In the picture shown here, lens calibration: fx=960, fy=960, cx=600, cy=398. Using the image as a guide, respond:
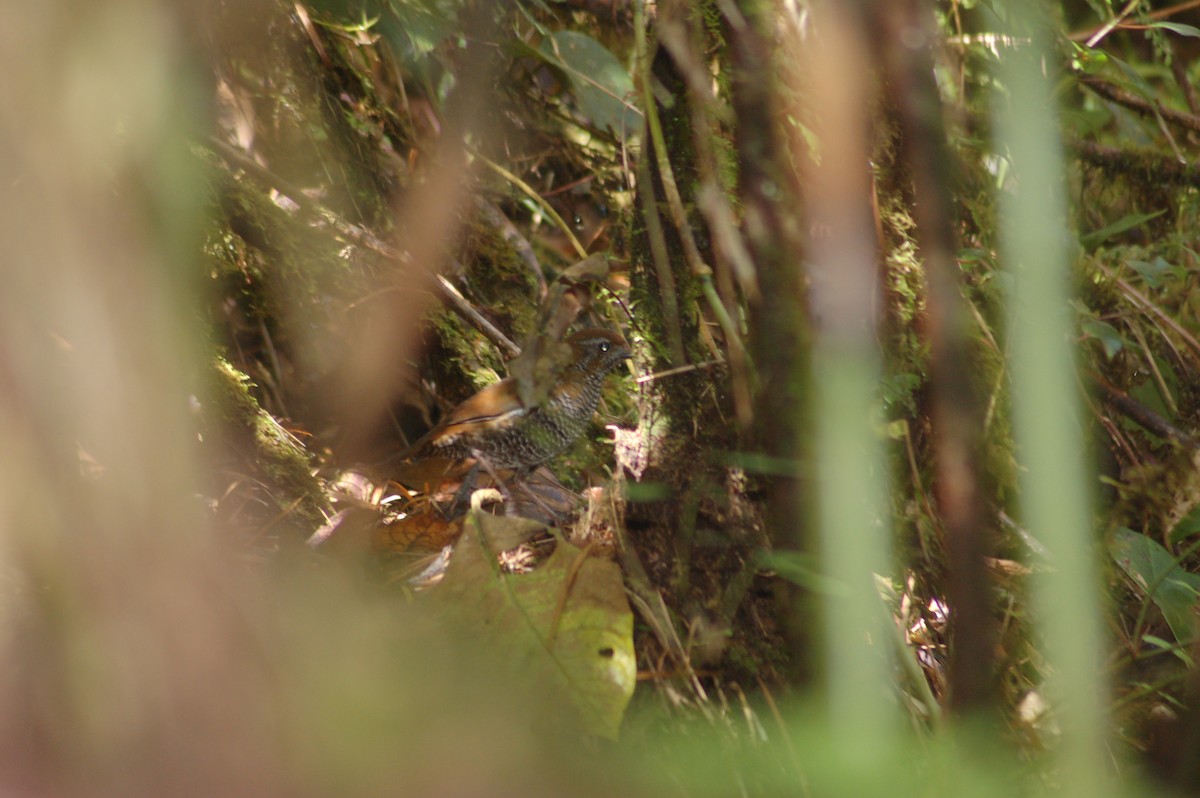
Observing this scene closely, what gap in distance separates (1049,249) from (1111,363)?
6.98 feet

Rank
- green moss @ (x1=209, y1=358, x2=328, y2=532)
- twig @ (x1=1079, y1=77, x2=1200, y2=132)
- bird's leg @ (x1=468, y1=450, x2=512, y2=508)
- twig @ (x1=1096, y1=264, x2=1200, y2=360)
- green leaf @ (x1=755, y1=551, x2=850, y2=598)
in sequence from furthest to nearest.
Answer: twig @ (x1=1079, y1=77, x2=1200, y2=132) < twig @ (x1=1096, y1=264, x2=1200, y2=360) < bird's leg @ (x1=468, y1=450, x2=512, y2=508) < green moss @ (x1=209, y1=358, x2=328, y2=532) < green leaf @ (x1=755, y1=551, x2=850, y2=598)

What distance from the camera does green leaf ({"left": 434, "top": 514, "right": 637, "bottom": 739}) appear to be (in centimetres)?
149

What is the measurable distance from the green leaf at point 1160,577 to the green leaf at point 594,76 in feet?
5.30

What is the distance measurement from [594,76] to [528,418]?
105cm

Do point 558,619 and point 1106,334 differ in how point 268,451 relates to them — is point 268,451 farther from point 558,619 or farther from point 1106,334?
point 1106,334

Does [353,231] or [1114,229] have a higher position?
[353,231]

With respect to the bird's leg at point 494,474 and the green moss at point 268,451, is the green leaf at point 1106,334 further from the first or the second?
the green moss at point 268,451

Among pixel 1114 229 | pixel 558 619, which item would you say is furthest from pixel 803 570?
pixel 1114 229

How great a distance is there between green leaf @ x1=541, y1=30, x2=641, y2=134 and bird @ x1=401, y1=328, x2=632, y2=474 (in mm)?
706

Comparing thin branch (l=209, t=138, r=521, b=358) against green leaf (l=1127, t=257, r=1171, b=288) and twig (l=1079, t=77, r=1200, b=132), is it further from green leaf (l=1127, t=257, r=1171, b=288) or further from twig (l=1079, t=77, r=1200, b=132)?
twig (l=1079, t=77, r=1200, b=132)

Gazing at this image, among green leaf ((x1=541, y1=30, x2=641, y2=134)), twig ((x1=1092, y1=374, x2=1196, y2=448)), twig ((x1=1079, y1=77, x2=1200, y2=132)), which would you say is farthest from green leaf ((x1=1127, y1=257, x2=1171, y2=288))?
green leaf ((x1=541, y1=30, x2=641, y2=134))

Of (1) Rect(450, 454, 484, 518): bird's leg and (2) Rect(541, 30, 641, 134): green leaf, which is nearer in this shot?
(1) Rect(450, 454, 484, 518): bird's leg

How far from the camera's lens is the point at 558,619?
1633 millimetres

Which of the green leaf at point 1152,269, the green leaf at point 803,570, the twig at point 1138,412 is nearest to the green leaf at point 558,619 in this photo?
the green leaf at point 803,570
